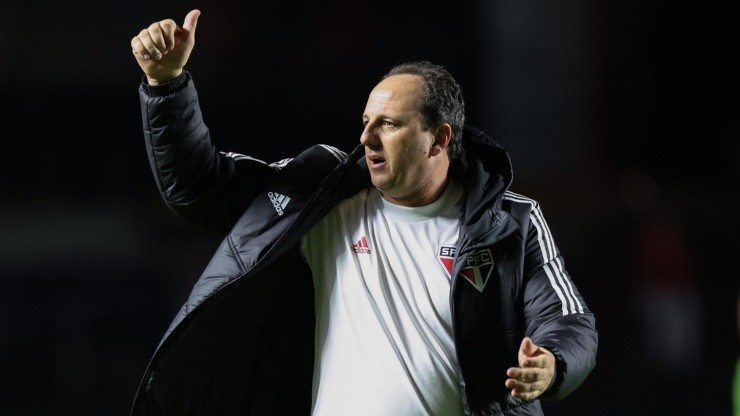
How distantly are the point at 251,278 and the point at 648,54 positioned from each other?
4414mm

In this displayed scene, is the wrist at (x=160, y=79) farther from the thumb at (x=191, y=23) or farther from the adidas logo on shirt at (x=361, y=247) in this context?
the adidas logo on shirt at (x=361, y=247)

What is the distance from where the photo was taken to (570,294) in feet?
Answer: 7.14

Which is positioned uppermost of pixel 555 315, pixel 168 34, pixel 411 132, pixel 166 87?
pixel 168 34

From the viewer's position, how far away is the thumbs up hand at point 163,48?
2.00 meters

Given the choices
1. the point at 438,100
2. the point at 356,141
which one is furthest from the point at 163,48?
the point at 356,141

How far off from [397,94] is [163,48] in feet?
1.67

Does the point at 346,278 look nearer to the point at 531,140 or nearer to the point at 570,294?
the point at 570,294

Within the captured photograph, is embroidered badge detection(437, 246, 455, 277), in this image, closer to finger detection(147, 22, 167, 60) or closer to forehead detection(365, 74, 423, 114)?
forehead detection(365, 74, 423, 114)

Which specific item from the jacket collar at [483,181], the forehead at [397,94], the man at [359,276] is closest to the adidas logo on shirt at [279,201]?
the man at [359,276]

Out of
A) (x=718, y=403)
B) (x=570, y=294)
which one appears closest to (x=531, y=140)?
(x=718, y=403)

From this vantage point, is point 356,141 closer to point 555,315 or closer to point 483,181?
point 483,181

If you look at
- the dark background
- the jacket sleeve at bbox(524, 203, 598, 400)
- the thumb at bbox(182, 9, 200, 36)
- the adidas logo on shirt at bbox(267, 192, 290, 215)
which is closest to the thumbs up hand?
the thumb at bbox(182, 9, 200, 36)

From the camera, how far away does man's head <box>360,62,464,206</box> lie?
7.31 ft

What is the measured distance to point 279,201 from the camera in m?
2.16
